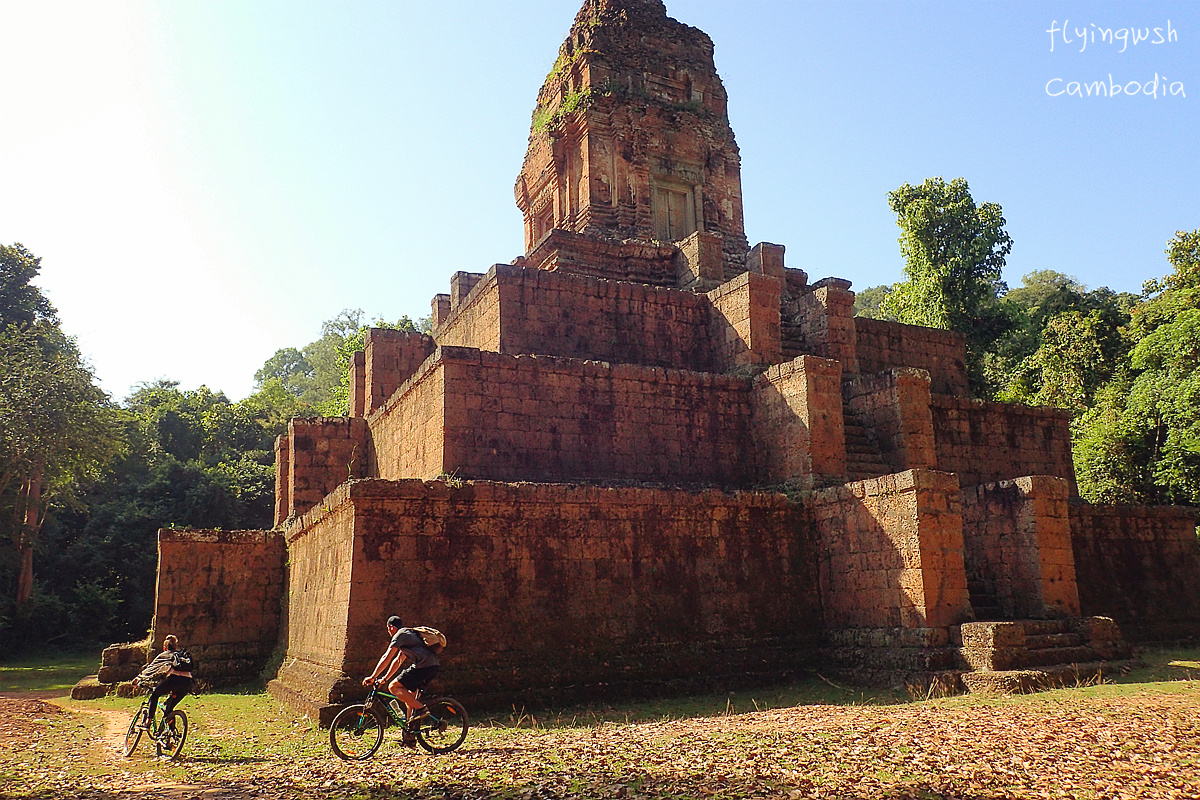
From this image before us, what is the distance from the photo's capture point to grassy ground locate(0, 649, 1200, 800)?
6.47m

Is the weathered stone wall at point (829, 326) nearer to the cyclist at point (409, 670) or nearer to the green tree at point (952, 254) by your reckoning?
the cyclist at point (409, 670)

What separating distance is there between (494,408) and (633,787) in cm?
726

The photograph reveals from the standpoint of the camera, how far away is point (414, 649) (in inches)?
325

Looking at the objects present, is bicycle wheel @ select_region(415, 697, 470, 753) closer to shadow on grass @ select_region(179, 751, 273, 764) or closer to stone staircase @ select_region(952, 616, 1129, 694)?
shadow on grass @ select_region(179, 751, 273, 764)

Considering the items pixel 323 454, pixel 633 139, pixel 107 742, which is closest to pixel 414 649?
pixel 107 742

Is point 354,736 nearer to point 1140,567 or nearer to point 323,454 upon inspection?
point 323,454

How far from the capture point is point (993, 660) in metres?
9.99

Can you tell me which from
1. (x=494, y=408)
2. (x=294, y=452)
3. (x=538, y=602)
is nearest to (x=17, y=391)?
(x=294, y=452)

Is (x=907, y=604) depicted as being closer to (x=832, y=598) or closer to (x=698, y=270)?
(x=832, y=598)

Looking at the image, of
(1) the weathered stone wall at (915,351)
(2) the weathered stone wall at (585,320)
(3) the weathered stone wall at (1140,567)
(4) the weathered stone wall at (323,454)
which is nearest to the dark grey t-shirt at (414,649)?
(2) the weathered stone wall at (585,320)

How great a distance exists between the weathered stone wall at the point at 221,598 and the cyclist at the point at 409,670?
771cm

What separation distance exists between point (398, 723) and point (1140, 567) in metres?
13.4

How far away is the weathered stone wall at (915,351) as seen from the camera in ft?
59.3

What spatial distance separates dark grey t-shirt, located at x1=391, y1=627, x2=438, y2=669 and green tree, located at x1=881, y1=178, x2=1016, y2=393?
92.0 feet
